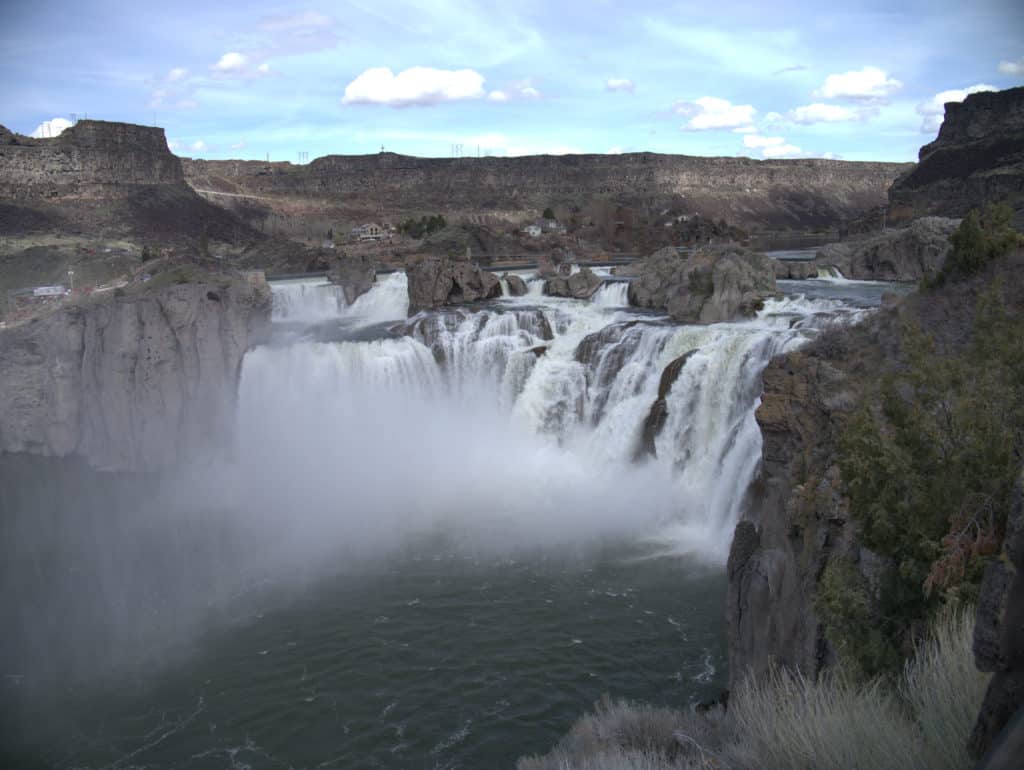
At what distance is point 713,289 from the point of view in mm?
26078

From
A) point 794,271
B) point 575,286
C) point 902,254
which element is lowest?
point 575,286

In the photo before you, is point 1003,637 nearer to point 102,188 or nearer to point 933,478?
point 933,478

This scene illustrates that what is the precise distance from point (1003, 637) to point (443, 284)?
3014cm

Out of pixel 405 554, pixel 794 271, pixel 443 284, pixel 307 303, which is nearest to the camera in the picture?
pixel 405 554

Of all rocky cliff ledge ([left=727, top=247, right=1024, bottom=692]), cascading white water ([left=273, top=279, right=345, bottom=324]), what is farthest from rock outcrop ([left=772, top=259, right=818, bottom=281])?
rocky cliff ledge ([left=727, top=247, right=1024, bottom=692])

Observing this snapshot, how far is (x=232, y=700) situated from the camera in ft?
41.7

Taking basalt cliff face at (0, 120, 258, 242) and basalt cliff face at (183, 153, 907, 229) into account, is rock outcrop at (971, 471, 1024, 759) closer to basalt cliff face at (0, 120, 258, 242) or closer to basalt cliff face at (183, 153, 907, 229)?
basalt cliff face at (0, 120, 258, 242)

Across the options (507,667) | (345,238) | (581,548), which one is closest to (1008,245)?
(581,548)

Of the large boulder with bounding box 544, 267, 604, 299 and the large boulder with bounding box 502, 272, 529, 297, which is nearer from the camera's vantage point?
the large boulder with bounding box 544, 267, 604, 299

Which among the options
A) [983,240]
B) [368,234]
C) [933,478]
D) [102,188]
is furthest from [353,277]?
[102,188]

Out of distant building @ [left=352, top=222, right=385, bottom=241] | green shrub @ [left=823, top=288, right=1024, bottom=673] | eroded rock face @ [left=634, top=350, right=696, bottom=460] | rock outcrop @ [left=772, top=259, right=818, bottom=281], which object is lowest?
eroded rock face @ [left=634, top=350, right=696, bottom=460]

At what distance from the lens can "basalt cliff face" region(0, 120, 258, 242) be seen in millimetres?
54844

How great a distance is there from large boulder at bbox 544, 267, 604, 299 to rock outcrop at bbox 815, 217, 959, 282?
36.2ft

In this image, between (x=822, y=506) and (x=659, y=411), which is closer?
(x=822, y=506)
